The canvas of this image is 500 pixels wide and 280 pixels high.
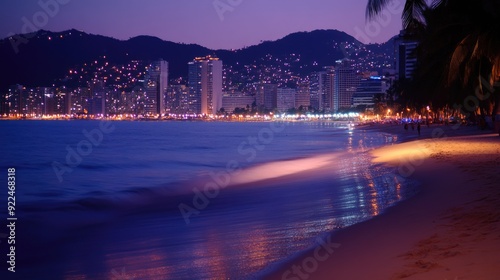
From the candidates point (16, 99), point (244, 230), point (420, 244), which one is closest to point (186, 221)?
point (244, 230)

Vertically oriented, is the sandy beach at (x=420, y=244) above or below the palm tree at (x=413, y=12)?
below

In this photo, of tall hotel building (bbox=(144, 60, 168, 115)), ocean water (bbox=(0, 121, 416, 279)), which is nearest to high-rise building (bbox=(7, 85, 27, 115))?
tall hotel building (bbox=(144, 60, 168, 115))

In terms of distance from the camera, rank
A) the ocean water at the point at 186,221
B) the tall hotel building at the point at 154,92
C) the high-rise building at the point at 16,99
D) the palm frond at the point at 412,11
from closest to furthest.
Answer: the ocean water at the point at 186,221, the palm frond at the point at 412,11, the high-rise building at the point at 16,99, the tall hotel building at the point at 154,92

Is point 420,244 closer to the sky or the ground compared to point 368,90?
closer to the ground

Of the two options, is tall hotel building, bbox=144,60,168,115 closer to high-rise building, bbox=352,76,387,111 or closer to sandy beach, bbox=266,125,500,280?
high-rise building, bbox=352,76,387,111

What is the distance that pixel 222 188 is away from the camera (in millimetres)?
15656

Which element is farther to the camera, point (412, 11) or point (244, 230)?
point (412, 11)

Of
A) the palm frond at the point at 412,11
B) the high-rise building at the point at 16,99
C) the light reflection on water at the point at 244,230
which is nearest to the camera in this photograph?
the light reflection on water at the point at 244,230

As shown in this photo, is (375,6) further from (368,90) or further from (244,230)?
(368,90)

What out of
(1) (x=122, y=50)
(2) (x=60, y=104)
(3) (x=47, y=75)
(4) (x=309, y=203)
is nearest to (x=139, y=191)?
(4) (x=309, y=203)

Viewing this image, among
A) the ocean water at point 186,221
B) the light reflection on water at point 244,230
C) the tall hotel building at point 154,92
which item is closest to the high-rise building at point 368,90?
the tall hotel building at point 154,92

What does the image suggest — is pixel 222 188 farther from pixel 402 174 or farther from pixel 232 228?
pixel 232 228

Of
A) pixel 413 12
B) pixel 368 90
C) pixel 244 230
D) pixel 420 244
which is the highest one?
pixel 368 90

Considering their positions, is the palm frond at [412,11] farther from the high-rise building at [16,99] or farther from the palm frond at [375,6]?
the high-rise building at [16,99]
